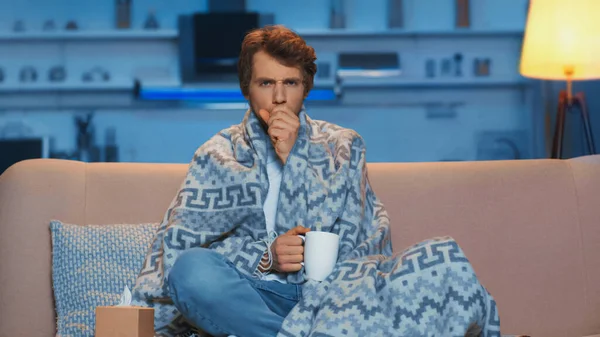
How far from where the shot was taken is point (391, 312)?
168cm

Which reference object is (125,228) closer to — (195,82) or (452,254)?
(452,254)

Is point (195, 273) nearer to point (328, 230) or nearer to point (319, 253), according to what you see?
point (319, 253)

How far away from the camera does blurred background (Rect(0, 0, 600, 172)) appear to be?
16.9 ft

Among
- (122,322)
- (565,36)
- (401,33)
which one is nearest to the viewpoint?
(122,322)

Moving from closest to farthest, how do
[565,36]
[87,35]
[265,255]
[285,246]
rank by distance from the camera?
[285,246] < [265,255] < [565,36] < [87,35]

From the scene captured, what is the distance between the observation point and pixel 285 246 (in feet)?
6.18

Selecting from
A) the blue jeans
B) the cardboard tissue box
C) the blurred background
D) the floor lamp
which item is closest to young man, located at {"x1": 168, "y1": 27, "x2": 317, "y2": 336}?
the blue jeans

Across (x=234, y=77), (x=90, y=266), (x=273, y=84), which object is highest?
(x=273, y=84)

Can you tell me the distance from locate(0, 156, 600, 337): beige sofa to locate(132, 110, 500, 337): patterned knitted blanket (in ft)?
0.59

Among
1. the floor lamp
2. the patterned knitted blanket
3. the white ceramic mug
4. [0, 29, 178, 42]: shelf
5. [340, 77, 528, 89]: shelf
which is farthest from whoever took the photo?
[340, 77, 528, 89]: shelf

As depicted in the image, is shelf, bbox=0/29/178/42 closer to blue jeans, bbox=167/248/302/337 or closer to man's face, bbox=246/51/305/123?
man's face, bbox=246/51/305/123

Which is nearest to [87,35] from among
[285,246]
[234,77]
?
[234,77]

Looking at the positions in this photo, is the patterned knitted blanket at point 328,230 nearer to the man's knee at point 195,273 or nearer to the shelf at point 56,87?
the man's knee at point 195,273

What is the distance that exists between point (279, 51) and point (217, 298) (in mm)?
718
